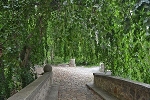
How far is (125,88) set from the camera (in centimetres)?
657

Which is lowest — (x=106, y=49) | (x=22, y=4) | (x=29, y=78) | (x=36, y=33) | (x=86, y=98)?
(x=86, y=98)

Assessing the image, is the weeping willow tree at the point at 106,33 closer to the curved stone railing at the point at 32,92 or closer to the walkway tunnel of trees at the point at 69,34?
the walkway tunnel of trees at the point at 69,34

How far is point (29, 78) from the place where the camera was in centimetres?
770

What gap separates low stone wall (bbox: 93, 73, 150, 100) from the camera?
17.7 feet

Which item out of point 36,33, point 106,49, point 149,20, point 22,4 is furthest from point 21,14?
point 149,20

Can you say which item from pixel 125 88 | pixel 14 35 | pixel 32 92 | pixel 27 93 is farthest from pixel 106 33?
pixel 27 93

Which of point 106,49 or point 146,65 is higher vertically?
point 106,49

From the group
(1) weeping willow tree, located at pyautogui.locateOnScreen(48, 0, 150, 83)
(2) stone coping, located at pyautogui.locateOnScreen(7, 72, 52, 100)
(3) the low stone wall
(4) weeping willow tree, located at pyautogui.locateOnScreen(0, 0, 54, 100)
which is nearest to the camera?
(2) stone coping, located at pyautogui.locateOnScreen(7, 72, 52, 100)

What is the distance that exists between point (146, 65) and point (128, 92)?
56.9 inches

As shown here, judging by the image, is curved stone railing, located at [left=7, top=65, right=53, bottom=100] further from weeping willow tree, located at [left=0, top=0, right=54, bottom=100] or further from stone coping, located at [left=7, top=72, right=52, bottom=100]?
weeping willow tree, located at [left=0, top=0, right=54, bottom=100]

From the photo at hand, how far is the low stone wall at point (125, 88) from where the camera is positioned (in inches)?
212

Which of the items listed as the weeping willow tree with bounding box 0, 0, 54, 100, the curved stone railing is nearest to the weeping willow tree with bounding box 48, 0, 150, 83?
the weeping willow tree with bounding box 0, 0, 54, 100

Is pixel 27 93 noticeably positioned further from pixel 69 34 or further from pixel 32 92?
pixel 69 34

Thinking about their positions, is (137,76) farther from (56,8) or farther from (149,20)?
(149,20)
